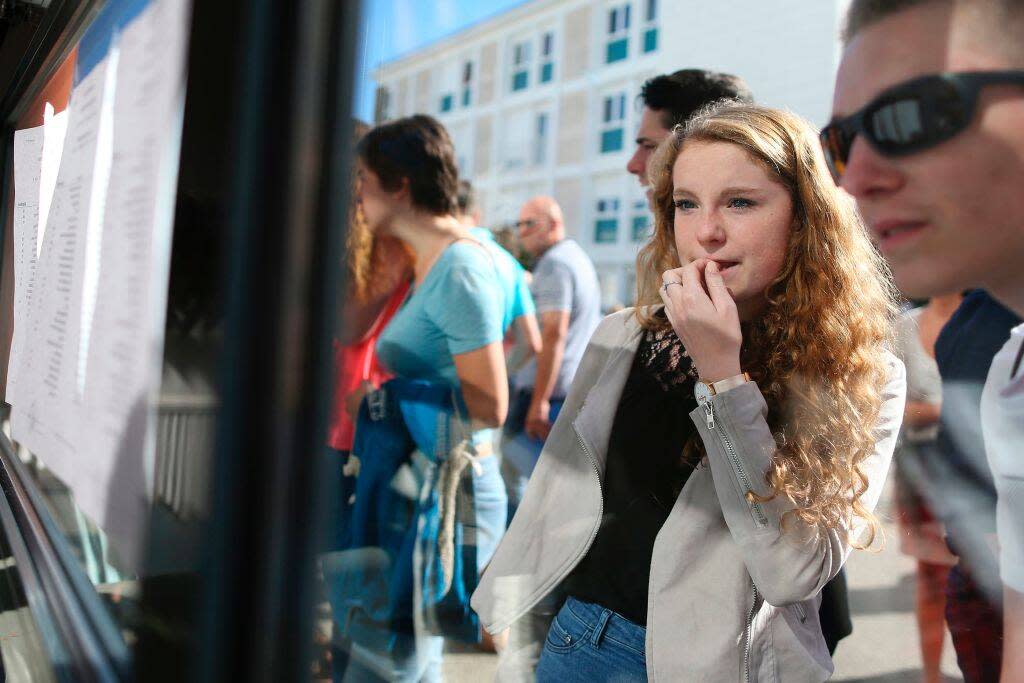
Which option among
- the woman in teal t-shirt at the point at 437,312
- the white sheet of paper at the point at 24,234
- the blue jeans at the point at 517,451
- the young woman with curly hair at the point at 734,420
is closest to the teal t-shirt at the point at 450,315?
the woman in teal t-shirt at the point at 437,312

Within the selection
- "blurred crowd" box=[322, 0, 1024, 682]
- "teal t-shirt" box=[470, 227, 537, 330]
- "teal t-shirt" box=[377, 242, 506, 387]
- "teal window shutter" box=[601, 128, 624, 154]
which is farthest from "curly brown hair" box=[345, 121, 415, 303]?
"teal window shutter" box=[601, 128, 624, 154]

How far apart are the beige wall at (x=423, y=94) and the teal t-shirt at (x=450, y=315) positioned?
0.27 m

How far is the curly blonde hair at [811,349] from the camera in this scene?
923mm

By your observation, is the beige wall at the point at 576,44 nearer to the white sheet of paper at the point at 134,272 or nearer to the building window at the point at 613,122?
the building window at the point at 613,122

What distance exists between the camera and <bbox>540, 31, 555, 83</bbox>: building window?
3.44 feet

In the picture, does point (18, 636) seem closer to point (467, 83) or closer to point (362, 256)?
point (362, 256)

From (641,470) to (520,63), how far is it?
569 mm

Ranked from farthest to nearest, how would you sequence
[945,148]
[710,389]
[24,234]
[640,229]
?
[24,234] → [640,229] → [710,389] → [945,148]

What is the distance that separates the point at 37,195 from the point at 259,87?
124cm

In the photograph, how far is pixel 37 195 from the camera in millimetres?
1762

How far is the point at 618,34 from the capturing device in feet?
3.57

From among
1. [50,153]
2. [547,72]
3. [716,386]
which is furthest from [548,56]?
[50,153]

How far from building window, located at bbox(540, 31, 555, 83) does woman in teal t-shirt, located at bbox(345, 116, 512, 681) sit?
0.15 m

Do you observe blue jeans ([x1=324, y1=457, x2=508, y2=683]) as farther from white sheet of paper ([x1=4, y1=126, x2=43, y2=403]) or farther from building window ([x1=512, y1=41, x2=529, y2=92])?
white sheet of paper ([x1=4, y1=126, x2=43, y2=403])
